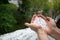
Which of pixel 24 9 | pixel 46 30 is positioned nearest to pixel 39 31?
pixel 46 30

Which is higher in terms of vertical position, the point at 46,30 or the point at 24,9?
the point at 46,30

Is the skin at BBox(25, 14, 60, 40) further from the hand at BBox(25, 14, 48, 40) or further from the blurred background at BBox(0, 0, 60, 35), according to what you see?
the blurred background at BBox(0, 0, 60, 35)

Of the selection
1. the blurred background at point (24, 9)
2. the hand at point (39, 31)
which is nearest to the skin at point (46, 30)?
the hand at point (39, 31)

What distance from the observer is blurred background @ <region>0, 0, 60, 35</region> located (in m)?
2.56

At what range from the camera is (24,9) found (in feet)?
8.73

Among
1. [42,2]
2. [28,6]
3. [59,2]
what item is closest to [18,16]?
[28,6]

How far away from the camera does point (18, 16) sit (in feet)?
8.62

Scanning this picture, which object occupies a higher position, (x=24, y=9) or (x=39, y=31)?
(x=39, y=31)

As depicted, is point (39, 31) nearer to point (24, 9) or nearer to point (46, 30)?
point (46, 30)

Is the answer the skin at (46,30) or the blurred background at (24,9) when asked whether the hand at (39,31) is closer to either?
the skin at (46,30)

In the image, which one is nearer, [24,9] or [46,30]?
[46,30]

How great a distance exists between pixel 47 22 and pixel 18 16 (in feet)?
5.29

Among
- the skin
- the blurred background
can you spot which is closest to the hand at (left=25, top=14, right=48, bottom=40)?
the skin

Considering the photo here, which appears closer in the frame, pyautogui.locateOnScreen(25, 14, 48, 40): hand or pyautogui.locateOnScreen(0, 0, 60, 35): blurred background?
pyautogui.locateOnScreen(25, 14, 48, 40): hand
